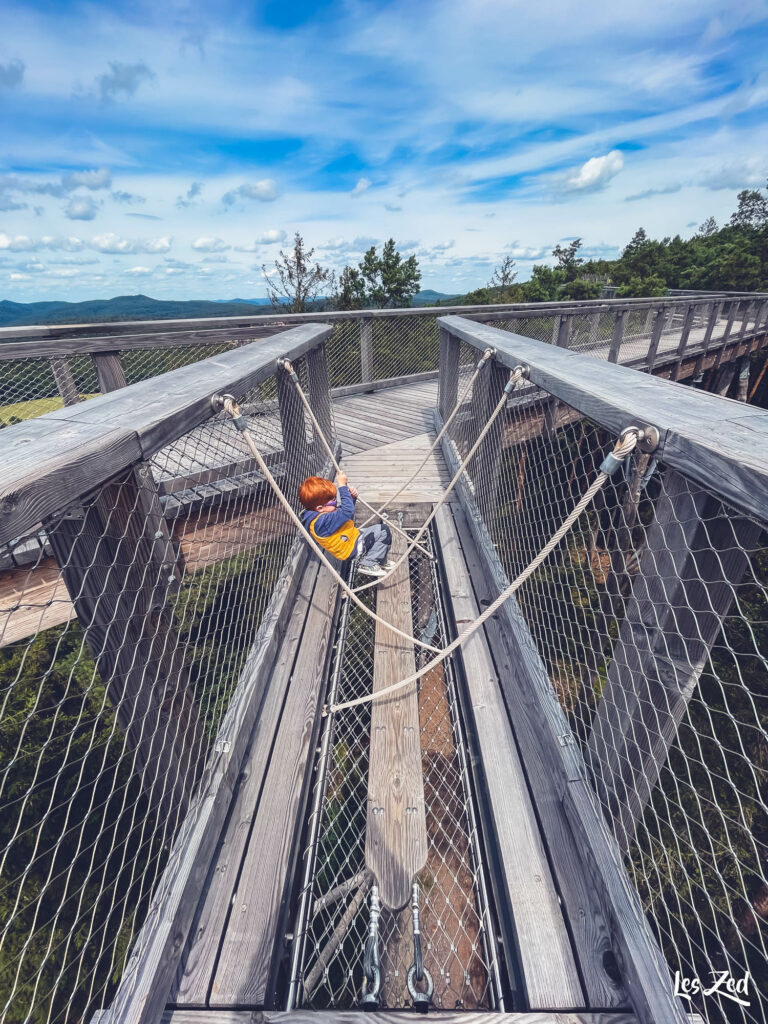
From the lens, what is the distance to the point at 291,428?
10.5 ft

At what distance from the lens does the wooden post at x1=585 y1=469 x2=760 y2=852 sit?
1304mm

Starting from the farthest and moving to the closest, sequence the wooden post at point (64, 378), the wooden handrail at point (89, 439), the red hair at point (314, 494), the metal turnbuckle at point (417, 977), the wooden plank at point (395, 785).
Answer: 1. the wooden post at point (64, 378)
2. the red hair at point (314, 494)
3. the wooden plank at point (395, 785)
4. the metal turnbuckle at point (417, 977)
5. the wooden handrail at point (89, 439)

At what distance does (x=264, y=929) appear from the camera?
159 cm

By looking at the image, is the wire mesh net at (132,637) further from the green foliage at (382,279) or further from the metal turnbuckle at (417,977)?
the green foliage at (382,279)

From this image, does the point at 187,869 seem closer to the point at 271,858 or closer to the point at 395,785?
the point at 271,858

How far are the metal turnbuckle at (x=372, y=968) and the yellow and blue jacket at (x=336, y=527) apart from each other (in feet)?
6.12

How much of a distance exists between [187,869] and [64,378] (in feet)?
11.9

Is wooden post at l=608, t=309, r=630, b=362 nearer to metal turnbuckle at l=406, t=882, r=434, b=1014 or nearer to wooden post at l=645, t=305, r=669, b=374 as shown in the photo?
wooden post at l=645, t=305, r=669, b=374

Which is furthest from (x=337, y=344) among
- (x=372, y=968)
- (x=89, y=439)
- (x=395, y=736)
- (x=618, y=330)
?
(x=372, y=968)

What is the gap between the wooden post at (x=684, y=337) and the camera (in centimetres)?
896

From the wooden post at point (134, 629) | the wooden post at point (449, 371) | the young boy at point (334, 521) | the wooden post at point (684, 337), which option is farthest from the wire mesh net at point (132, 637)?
the wooden post at point (684, 337)

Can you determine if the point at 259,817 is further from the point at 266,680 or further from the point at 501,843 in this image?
the point at 501,843

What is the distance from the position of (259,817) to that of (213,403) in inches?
62.9

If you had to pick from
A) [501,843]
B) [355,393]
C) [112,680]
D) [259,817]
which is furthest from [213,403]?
[355,393]
